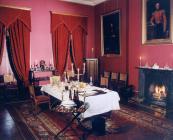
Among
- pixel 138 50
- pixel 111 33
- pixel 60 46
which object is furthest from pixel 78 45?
pixel 138 50

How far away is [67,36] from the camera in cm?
866

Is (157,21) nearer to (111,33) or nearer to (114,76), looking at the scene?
Answer: (111,33)

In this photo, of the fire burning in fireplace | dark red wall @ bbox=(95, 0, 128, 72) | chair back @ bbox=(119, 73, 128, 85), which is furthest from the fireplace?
dark red wall @ bbox=(95, 0, 128, 72)

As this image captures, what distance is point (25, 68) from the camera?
7789 millimetres

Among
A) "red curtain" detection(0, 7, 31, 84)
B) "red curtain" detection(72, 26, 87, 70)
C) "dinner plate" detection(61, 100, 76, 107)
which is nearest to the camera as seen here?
"dinner plate" detection(61, 100, 76, 107)

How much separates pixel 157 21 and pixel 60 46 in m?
3.83

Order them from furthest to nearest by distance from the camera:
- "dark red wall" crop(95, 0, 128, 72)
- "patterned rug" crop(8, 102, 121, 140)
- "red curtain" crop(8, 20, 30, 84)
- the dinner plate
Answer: "dark red wall" crop(95, 0, 128, 72) → "red curtain" crop(8, 20, 30, 84) → "patterned rug" crop(8, 102, 121, 140) → the dinner plate

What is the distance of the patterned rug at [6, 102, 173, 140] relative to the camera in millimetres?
4312

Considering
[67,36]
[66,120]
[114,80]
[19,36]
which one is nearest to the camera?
[66,120]

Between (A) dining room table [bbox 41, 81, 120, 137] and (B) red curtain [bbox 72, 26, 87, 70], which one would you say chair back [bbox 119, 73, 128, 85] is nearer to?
(B) red curtain [bbox 72, 26, 87, 70]

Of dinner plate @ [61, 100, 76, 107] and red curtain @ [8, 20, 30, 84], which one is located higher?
red curtain @ [8, 20, 30, 84]

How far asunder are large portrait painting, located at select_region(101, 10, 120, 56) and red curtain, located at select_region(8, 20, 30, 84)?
3.12 metres

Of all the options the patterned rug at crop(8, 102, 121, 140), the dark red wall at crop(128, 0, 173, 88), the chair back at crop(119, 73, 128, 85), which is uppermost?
the dark red wall at crop(128, 0, 173, 88)

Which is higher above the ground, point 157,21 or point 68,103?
point 157,21
